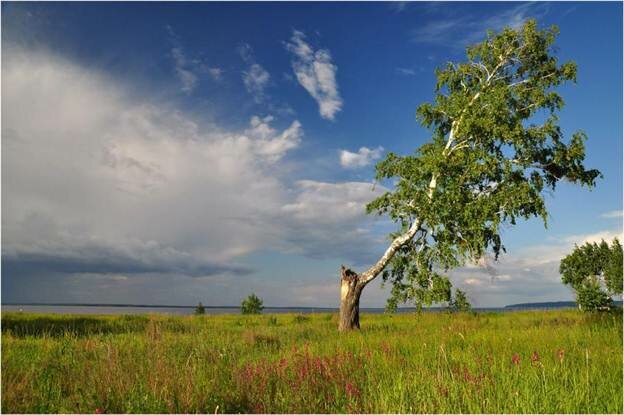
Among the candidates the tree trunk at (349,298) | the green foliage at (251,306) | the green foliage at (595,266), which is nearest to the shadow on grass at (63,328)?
the tree trunk at (349,298)

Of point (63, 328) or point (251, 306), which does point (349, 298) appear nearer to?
point (63, 328)

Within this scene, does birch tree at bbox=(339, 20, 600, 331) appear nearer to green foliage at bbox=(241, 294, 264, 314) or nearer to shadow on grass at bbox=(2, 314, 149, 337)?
shadow on grass at bbox=(2, 314, 149, 337)

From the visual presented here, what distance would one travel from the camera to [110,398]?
532 cm

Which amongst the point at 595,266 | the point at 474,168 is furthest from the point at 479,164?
the point at 595,266

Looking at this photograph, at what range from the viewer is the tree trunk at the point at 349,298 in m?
19.5

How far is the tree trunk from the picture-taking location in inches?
766

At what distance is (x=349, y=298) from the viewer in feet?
65.1

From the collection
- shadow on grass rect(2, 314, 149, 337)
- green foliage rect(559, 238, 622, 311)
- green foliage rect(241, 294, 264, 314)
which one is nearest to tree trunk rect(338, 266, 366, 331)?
shadow on grass rect(2, 314, 149, 337)

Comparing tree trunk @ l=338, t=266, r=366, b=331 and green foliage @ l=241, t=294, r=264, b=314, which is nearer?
tree trunk @ l=338, t=266, r=366, b=331

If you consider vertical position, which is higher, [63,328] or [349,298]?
[349,298]

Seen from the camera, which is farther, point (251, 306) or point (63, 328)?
point (251, 306)

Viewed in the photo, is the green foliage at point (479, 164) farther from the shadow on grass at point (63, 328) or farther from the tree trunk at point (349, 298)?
the shadow on grass at point (63, 328)

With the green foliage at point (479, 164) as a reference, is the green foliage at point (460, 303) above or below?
below

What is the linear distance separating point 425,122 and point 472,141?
2720mm
